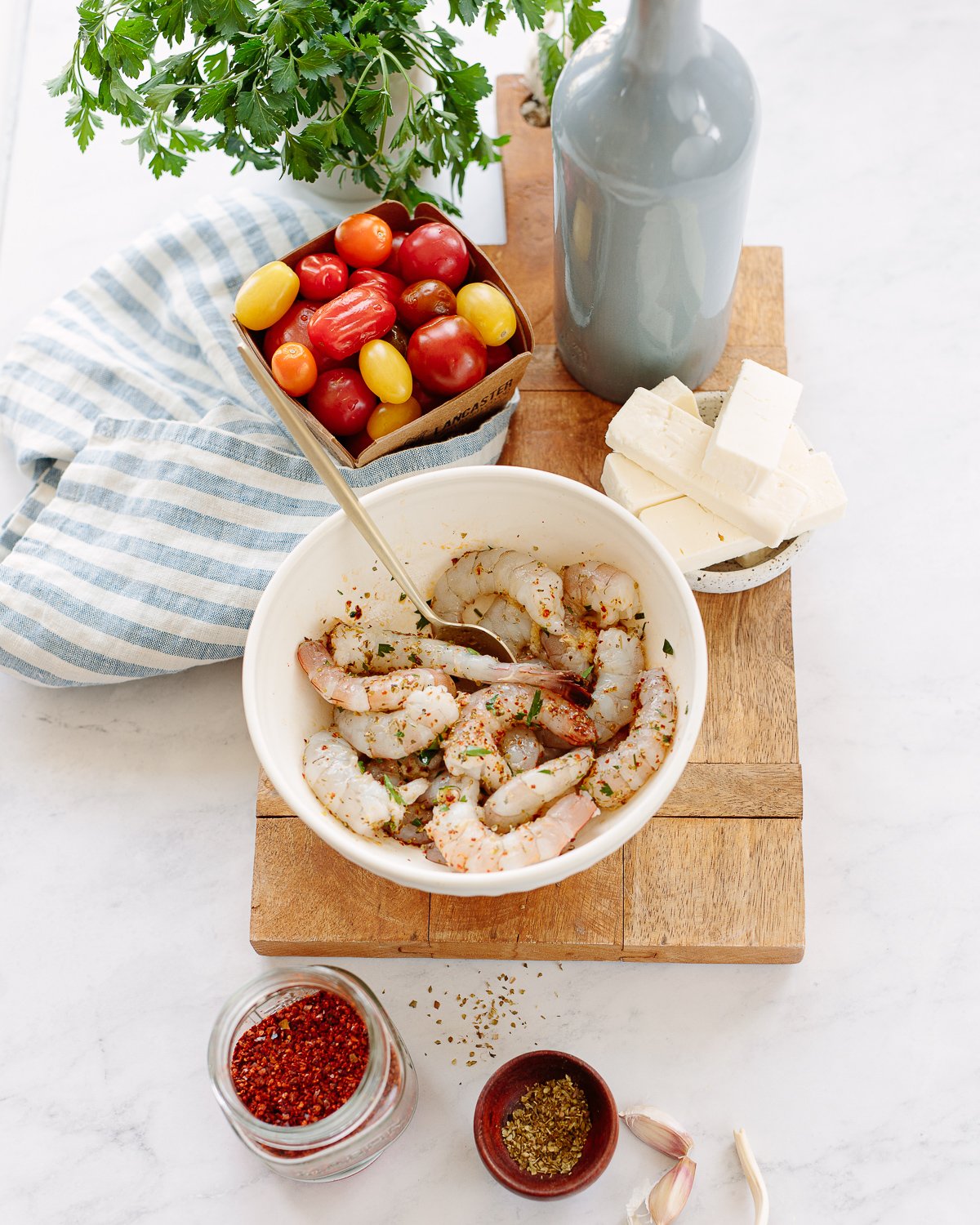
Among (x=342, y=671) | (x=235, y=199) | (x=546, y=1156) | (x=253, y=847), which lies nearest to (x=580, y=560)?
(x=342, y=671)

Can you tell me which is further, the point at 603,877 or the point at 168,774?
the point at 168,774

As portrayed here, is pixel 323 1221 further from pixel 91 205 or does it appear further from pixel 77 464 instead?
pixel 91 205

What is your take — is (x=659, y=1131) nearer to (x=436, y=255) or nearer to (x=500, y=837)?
(x=500, y=837)

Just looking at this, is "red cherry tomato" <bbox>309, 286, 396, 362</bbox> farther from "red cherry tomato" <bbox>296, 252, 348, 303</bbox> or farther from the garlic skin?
the garlic skin

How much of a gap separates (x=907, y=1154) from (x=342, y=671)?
930mm

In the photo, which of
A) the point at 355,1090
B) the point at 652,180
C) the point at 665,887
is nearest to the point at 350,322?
the point at 652,180

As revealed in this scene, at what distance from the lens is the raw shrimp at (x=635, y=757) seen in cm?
138

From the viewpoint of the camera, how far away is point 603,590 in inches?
58.5

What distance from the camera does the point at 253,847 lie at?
171 cm

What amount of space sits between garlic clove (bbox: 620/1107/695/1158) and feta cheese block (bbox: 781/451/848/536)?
0.76 metres

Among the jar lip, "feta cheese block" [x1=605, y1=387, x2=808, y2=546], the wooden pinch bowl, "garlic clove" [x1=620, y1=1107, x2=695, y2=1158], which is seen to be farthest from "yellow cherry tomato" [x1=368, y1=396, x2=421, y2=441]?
"garlic clove" [x1=620, y1=1107, x2=695, y2=1158]

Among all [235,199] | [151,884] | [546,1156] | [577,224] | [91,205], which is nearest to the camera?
[546,1156]

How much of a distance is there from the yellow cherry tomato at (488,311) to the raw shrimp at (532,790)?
595 millimetres

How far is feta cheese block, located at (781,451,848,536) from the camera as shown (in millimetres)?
1606
